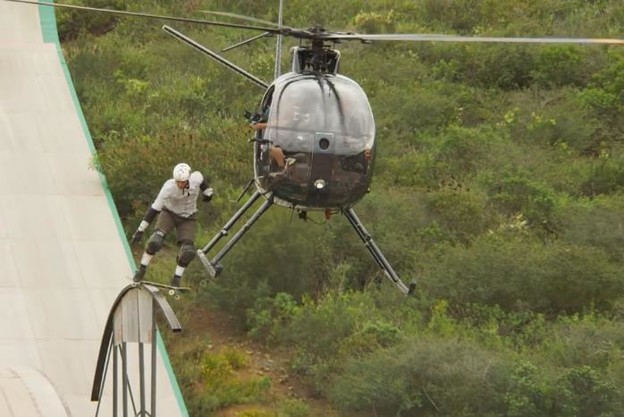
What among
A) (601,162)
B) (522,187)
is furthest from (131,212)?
(601,162)

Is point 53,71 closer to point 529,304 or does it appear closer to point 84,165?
point 84,165

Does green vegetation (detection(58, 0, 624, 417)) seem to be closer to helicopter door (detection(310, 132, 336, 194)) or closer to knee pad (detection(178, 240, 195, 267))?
knee pad (detection(178, 240, 195, 267))

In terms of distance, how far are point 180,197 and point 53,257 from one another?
5.80 meters

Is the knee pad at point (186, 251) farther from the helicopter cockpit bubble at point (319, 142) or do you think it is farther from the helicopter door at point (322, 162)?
the helicopter door at point (322, 162)

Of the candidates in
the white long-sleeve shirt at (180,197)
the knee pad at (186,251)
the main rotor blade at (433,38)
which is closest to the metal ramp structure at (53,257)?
the knee pad at (186,251)

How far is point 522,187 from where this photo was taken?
24.5m

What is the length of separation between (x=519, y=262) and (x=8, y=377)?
24.9 ft

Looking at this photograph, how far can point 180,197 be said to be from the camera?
1756 centimetres

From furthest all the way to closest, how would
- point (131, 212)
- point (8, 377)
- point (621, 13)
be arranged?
1. point (621, 13)
2. point (131, 212)
3. point (8, 377)

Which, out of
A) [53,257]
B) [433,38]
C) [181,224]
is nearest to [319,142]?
[433,38]

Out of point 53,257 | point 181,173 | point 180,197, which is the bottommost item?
point 53,257

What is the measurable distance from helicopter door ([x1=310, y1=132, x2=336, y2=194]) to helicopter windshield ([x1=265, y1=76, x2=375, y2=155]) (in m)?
0.02

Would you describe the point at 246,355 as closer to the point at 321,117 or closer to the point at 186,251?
the point at 186,251

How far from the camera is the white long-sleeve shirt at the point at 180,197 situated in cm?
1741
